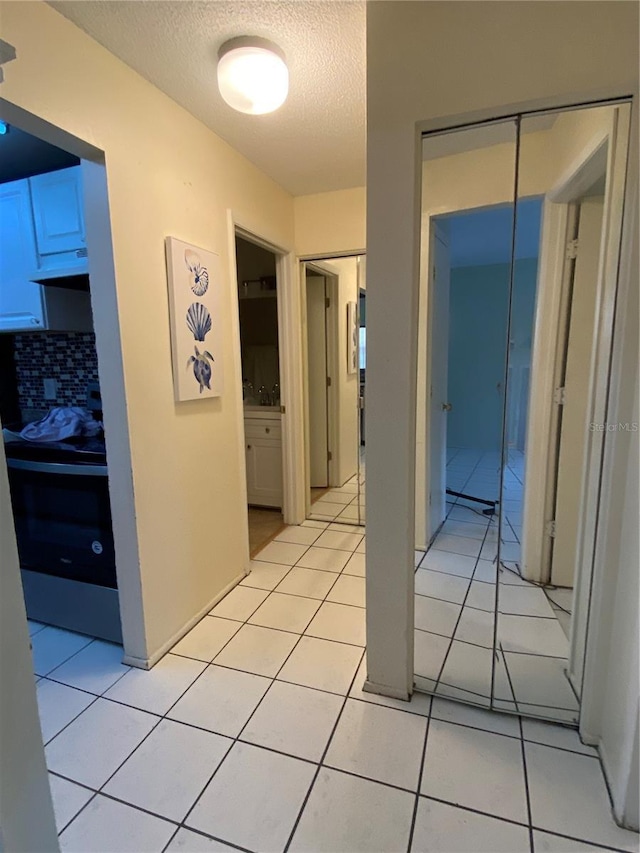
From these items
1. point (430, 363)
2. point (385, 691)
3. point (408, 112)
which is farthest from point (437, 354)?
point (385, 691)

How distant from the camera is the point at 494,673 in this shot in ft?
5.34

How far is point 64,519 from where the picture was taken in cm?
193

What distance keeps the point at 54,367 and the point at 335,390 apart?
2119mm

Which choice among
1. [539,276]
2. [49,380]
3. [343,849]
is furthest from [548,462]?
[49,380]

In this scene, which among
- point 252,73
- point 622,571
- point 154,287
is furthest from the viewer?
point 154,287

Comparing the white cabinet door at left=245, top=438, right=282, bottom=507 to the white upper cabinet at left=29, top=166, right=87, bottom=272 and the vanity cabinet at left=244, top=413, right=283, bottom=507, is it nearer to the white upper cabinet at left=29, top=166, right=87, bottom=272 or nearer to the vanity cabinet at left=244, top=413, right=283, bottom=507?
the vanity cabinet at left=244, top=413, right=283, bottom=507

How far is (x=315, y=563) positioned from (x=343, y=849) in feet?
5.33

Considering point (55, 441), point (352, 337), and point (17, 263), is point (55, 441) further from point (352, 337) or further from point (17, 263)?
point (352, 337)

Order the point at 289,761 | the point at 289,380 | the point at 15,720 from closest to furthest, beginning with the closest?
the point at 15,720
the point at 289,761
the point at 289,380

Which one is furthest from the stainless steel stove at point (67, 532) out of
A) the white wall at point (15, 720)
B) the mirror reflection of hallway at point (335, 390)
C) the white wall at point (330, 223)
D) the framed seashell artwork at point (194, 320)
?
the white wall at point (330, 223)

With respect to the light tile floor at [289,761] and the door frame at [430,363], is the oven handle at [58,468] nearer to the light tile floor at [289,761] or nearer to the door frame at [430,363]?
the light tile floor at [289,761]

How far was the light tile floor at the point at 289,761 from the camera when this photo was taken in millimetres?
1149

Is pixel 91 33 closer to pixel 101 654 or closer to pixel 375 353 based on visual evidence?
pixel 375 353

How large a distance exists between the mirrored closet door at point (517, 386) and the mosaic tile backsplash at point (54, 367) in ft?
6.47
